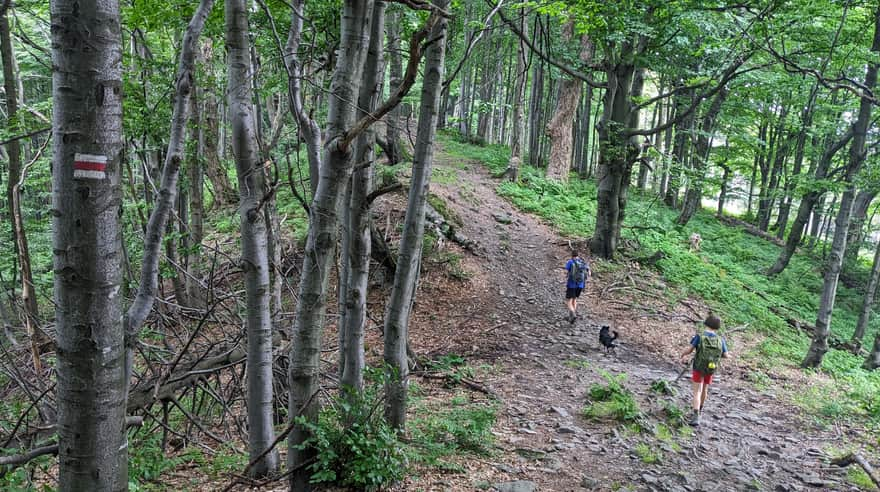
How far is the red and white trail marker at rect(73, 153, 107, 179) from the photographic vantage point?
172 centimetres

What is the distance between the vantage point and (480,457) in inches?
220

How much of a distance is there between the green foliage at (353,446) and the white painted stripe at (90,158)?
258 centimetres

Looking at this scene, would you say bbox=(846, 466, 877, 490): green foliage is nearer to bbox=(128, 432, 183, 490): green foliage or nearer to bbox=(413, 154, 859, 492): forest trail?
bbox=(413, 154, 859, 492): forest trail

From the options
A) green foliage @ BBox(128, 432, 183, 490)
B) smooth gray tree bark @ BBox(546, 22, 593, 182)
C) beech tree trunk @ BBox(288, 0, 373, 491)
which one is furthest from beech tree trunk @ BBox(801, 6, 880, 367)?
green foliage @ BBox(128, 432, 183, 490)

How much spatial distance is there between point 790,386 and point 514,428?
6808 mm

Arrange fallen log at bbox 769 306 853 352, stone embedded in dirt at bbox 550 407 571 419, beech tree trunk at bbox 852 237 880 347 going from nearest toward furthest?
stone embedded in dirt at bbox 550 407 571 419
beech tree trunk at bbox 852 237 880 347
fallen log at bbox 769 306 853 352

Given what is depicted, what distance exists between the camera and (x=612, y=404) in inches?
278

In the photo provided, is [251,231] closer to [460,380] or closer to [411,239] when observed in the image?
[411,239]

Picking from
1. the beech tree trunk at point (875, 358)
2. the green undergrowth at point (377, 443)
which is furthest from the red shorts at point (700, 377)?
the beech tree trunk at point (875, 358)

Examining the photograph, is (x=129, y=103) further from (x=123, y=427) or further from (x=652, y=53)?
(x=652, y=53)

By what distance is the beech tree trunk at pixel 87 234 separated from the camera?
169 cm

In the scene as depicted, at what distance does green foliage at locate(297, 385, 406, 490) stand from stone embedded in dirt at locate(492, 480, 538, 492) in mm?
1133

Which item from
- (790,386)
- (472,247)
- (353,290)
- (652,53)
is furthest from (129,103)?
(790,386)

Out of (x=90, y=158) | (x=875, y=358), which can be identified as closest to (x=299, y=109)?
(x=90, y=158)
